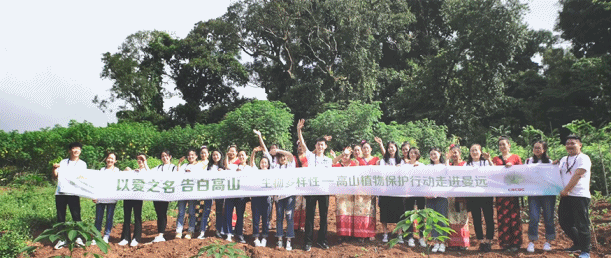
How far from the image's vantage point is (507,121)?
20594 millimetres

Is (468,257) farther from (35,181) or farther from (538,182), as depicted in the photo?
(35,181)

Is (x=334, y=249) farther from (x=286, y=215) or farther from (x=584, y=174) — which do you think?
(x=584, y=174)

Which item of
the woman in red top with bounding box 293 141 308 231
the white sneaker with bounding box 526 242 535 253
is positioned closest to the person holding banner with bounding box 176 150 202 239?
the woman in red top with bounding box 293 141 308 231

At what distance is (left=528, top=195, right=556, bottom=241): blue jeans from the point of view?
227 inches

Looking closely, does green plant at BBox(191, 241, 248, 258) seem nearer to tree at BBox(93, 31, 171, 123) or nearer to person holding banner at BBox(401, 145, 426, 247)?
person holding banner at BBox(401, 145, 426, 247)

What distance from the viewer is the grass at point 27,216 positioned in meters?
5.90

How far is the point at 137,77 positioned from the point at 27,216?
17.5m

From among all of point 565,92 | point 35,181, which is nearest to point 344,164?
point 35,181

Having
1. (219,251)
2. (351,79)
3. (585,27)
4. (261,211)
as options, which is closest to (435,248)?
(261,211)

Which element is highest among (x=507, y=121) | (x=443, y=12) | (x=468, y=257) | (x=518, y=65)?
(x=443, y=12)

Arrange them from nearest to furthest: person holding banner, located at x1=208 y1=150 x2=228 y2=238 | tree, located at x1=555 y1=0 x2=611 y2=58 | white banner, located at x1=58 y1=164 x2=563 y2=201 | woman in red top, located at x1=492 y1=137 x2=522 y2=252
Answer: woman in red top, located at x1=492 y1=137 x2=522 y2=252 → white banner, located at x1=58 y1=164 x2=563 y2=201 → person holding banner, located at x1=208 y1=150 x2=228 y2=238 → tree, located at x1=555 y1=0 x2=611 y2=58

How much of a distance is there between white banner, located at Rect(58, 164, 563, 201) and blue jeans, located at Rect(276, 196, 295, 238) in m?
0.13

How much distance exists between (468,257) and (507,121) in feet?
53.7

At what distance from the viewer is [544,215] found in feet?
19.2
